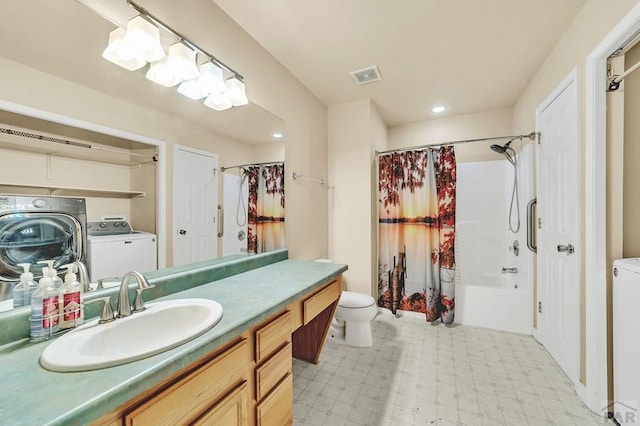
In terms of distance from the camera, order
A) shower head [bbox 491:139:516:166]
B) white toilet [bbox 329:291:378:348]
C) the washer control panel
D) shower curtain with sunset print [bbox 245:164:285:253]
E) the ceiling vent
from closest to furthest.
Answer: the washer control panel < shower curtain with sunset print [bbox 245:164:285:253] < white toilet [bbox 329:291:378:348] < the ceiling vent < shower head [bbox 491:139:516:166]

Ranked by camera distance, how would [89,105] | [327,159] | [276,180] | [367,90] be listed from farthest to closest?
[327,159] → [367,90] → [276,180] → [89,105]

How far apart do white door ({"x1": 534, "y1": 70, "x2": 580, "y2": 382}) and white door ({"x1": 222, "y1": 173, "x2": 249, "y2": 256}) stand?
2150 millimetres

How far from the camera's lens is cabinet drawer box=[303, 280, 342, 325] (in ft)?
4.79

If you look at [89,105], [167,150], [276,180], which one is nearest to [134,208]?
[167,150]

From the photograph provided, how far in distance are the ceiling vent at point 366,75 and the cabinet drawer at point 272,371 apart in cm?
226

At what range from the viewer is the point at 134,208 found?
3.90 ft

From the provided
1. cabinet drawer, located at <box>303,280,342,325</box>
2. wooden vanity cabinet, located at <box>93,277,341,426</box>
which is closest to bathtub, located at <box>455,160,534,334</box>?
cabinet drawer, located at <box>303,280,342,325</box>

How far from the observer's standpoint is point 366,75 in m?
2.42

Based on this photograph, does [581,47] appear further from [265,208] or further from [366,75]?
[265,208]

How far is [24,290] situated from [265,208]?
1321 mm

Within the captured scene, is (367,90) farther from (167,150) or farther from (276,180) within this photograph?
(167,150)

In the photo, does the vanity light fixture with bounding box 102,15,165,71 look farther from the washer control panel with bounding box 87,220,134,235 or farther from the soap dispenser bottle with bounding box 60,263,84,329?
the soap dispenser bottle with bounding box 60,263,84,329

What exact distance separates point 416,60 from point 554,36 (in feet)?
3.07

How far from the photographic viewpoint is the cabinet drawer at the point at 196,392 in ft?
2.22
